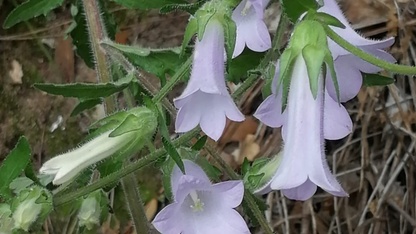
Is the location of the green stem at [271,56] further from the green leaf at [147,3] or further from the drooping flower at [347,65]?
the green leaf at [147,3]

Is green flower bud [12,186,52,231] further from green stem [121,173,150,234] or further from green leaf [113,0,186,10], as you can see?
green leaf [113,0,186,10]

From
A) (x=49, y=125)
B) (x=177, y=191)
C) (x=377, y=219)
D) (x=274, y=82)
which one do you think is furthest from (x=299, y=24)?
(x=49, y=125)

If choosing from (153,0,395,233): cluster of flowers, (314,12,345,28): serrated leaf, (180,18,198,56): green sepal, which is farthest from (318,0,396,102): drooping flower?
(180,18,198,56): green sepal

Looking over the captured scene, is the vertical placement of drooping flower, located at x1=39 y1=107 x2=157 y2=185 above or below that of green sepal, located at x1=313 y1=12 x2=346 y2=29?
below

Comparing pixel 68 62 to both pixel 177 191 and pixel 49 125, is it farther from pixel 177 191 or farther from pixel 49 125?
pixel 177 191

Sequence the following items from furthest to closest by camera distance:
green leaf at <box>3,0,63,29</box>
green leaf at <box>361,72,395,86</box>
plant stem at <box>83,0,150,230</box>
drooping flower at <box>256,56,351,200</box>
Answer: green leaf at <box>3,0,63,29</box>
plant stem at <box>83,0,150,230</box>
green leaf at <box>361,72,395,86</box>
drooping flower at <box>256,56,351,200</box>

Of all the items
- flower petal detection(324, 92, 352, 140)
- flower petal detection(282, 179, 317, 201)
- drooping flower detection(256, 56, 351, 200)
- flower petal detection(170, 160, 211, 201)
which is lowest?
flower petal detection(170, 160, 211, 201)
